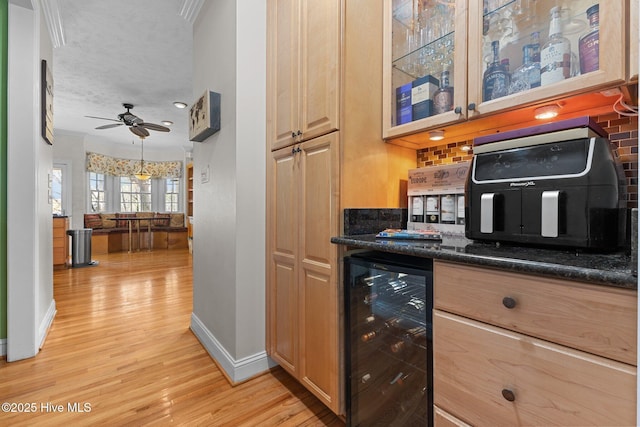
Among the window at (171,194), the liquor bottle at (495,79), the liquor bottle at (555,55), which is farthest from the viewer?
the window at (171,194)

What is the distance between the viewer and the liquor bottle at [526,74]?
1.09 metres

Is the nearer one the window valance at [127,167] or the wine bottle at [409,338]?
the wine bottle at [409,338]

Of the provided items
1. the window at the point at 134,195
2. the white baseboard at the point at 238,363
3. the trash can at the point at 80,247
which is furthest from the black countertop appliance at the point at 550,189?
the window at the point at 134,195

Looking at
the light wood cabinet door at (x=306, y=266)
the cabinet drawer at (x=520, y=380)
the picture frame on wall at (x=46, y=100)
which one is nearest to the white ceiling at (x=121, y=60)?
the picture frame on wall at (x=46, y=100)

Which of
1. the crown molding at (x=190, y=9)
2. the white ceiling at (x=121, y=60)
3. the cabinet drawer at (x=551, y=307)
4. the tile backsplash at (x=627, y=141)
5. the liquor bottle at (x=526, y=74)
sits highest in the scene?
the white ceiling at (x=121, y=60)

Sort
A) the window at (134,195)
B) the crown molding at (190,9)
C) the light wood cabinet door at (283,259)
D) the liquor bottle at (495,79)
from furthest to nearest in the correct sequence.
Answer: the window at (134,195)
the crown molding at (190,9)
the light wood cabinet door at (283,259)
the liquor bottle at (495,79)

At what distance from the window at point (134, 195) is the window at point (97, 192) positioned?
0.37 meters

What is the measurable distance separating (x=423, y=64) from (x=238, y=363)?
6.33ft

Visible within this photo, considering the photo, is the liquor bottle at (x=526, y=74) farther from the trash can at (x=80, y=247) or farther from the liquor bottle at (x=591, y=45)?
the trash can at (x=80, y=247)

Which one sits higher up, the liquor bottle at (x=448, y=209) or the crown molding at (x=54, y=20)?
the crown molding at (x=54, y=20)

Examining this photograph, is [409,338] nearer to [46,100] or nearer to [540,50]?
[540,50]

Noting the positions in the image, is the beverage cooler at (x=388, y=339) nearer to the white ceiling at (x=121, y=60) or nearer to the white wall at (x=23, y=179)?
the white wall at (x=23, y=179)

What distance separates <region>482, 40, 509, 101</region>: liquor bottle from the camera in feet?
3.83

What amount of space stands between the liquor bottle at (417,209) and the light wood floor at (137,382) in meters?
1.07
